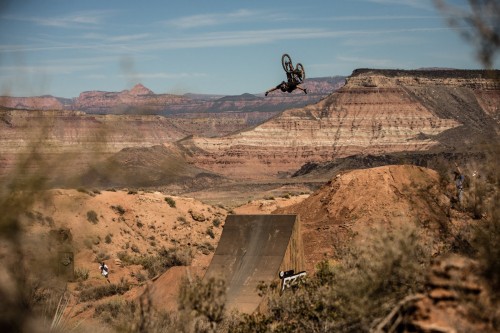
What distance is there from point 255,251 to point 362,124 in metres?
133

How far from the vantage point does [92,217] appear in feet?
132

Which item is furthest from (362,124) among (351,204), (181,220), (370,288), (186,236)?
(370,288)

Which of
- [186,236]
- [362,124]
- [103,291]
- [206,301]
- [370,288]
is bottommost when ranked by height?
[186,236]

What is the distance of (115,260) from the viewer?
118 ft

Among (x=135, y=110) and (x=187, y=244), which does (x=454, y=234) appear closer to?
(x=135, y=110)

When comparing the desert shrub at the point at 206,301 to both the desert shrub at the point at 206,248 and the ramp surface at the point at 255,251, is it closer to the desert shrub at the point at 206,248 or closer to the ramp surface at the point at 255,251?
the ramp surface at the point at 255,251

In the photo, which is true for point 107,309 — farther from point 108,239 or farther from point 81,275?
point 108,239

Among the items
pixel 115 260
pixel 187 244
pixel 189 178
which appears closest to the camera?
pixel 115 260

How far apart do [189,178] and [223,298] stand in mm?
115420

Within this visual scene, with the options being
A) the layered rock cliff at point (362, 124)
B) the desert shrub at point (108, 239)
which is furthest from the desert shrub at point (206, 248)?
the layered rock cliff at point (362, 124)

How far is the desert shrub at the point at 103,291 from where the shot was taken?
2673cm

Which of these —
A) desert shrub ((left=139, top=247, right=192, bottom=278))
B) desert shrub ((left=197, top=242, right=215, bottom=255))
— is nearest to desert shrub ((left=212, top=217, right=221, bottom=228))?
desert shrub ((left=197, top=242, right=215, bottom=255))

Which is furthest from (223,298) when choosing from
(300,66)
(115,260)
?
(115,260)

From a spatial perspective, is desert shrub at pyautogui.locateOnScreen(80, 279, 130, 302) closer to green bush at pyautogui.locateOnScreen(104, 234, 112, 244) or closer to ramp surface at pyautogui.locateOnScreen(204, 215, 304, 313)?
ramp surface at pyautogui.locateOnScreen(204, 215, 304, 313)
